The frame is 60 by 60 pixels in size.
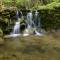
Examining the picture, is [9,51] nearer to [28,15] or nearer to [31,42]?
[31,42]

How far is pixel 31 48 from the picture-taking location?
1024cm

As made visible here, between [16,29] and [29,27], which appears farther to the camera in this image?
[29,27]

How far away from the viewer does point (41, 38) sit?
12547 millimetres

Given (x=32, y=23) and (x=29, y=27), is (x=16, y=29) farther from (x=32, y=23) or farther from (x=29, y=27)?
(x=32, y=23)

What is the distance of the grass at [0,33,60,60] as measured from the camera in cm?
892

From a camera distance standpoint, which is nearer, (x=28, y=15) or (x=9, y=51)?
(x=9, y=51)

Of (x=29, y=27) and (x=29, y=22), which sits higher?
(x=29, y=22)

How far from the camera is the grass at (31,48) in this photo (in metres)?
8.92

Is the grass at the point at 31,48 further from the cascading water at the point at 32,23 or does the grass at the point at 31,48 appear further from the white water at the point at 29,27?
the cascading water at the point at 32,23

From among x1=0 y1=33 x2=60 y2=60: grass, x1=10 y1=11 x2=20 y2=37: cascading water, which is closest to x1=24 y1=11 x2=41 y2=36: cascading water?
x1=10 y1=11 x2=20 y2=37: cascading water

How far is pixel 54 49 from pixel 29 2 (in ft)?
36.9

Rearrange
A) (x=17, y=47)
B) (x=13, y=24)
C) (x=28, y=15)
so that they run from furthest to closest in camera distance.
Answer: (x=28, y=15) → (x=13, y=24) → (x=17, y=47)

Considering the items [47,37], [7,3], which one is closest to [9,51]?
[47,37]

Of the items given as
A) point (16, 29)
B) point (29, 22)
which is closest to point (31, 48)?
point (16, 29)
